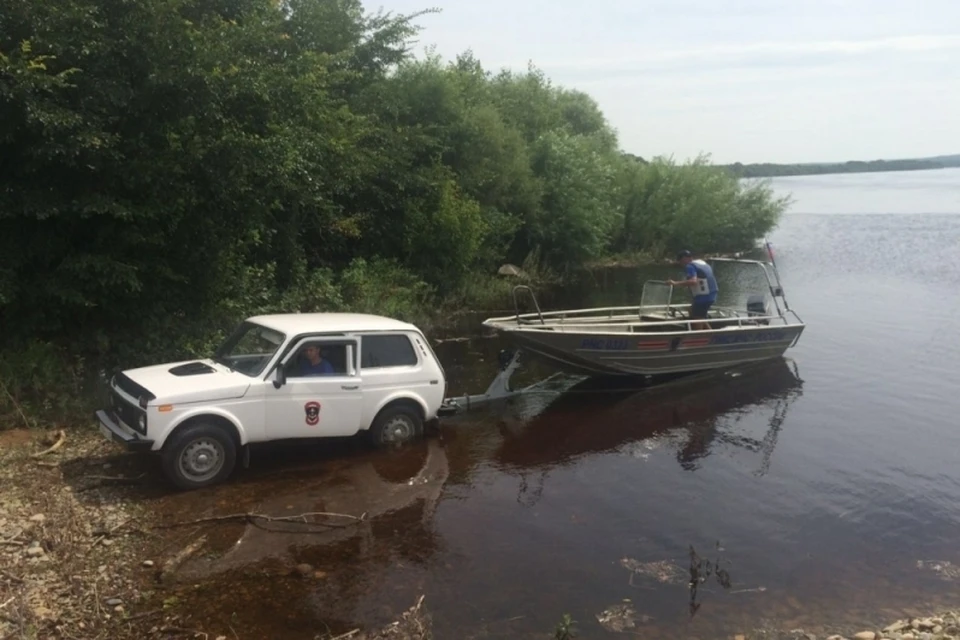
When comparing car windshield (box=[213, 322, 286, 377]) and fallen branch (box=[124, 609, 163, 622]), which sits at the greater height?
car windshield (box=[213, 322, 286, 377])

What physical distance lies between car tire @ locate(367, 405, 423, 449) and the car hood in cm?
199

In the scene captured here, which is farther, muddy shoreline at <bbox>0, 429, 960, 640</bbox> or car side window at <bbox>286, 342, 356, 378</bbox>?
car side window at <bbox>286, 342, 356, 378</bbox>

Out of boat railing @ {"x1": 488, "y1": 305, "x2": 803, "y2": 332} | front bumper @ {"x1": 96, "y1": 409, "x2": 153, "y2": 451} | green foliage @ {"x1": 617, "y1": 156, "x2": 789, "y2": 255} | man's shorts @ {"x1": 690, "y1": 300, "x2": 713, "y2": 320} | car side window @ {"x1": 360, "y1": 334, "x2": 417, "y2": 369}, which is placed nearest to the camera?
front bumper @ {"x1": 96, "y1": 409, "x2": 153, "y2": 451}

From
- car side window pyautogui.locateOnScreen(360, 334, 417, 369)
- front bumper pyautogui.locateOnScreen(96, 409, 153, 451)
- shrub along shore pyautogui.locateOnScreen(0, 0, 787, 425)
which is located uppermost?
shrub along shore pyautogui.locateOnScreen(0, 0, 787, 425)

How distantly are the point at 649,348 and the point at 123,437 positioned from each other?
9.73 meters

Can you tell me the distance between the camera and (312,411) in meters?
9.91

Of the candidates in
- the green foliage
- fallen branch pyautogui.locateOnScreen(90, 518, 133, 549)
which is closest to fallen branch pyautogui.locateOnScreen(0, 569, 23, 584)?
fallen branch pyautogui.locateOnScreen(90, 518, 133, 549)

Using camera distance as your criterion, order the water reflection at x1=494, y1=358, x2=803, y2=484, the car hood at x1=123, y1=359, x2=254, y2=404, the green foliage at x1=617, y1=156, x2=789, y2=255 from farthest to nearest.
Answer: the green foliage at x1=617, y1=156, x2=789, y2=255, the water reflection at x1=494, y1=358, x2=803, y2=484, the car hood at x1=123, y1=359, x2=254, y2=404

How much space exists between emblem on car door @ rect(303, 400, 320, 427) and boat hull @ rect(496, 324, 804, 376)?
4.54 meters

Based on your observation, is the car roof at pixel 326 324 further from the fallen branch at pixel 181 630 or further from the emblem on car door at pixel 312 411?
the fallen branch at pixel 181 630

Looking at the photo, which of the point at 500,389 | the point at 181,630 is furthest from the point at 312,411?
the point at 500,389

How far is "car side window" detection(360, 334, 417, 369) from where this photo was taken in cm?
1049

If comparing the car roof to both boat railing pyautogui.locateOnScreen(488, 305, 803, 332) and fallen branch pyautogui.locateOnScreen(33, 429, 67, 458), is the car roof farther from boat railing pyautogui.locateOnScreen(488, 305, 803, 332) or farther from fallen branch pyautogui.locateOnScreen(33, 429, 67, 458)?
boat railing pyautogui.locateOnScreen(488, 305, 803, 332)

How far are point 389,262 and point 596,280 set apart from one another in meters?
13.3
